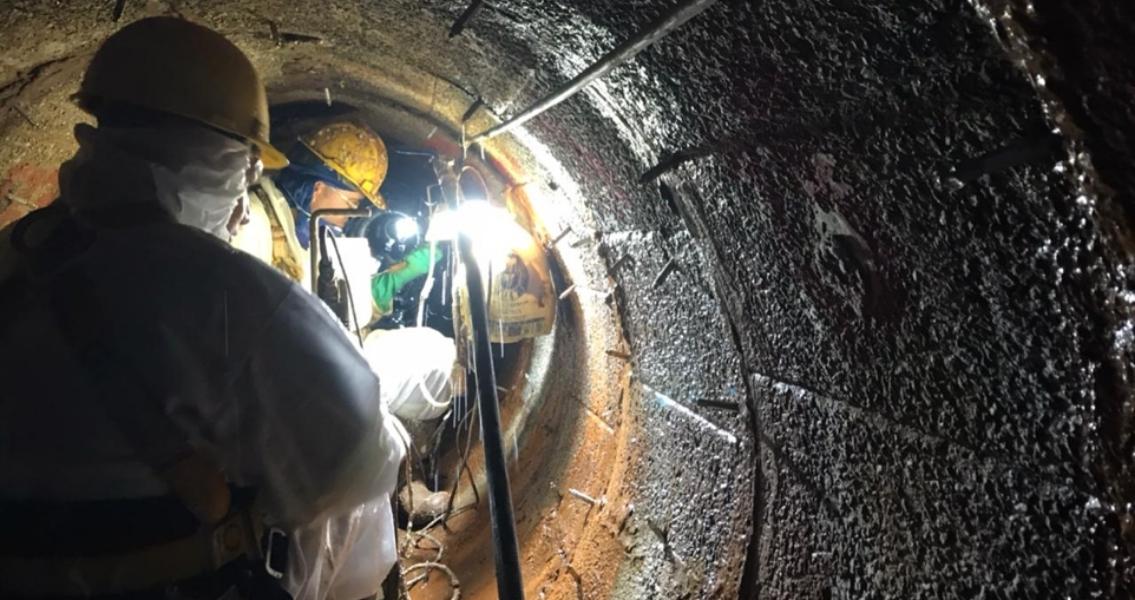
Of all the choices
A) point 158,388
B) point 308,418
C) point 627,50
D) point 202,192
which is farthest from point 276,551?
point 627,50

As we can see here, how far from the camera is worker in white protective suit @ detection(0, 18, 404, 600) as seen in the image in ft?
5.75

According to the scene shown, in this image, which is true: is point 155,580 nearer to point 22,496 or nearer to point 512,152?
point 22,496

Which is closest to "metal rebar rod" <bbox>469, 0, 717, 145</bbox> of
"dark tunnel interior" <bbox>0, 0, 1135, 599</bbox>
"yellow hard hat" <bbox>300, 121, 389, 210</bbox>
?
"dark tunnel interior" <bbox>0, 0, 1135, 599</bbox>

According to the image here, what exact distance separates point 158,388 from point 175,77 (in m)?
1.10

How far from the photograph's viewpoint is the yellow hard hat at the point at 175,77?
211 cm

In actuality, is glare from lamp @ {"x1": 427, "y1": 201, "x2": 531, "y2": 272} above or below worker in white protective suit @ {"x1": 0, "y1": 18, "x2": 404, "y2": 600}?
above

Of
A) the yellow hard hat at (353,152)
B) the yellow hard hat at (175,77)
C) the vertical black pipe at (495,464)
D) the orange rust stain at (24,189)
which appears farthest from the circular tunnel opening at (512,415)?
the yellow hard hat at (175,77)

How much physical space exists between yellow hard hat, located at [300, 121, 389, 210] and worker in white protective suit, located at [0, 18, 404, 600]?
3329mm

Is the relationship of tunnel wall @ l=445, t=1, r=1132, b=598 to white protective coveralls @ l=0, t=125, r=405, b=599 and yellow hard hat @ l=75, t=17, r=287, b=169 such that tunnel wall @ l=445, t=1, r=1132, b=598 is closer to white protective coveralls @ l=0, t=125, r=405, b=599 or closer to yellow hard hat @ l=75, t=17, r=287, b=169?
yellow hard hat @ l=75, t=17, r=287, b=169

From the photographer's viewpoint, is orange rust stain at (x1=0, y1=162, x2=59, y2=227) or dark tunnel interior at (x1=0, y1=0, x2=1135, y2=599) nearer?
dark tunnel interior at (x1=0, y1=0, x2=1135, y2=599)

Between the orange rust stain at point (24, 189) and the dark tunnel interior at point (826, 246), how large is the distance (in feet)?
0.06

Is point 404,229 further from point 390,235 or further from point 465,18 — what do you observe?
point 465,18

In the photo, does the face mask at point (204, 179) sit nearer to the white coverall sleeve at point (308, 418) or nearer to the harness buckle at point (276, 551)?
the white coverall sleeve at point (308, 418)

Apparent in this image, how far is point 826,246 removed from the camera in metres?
1.55
